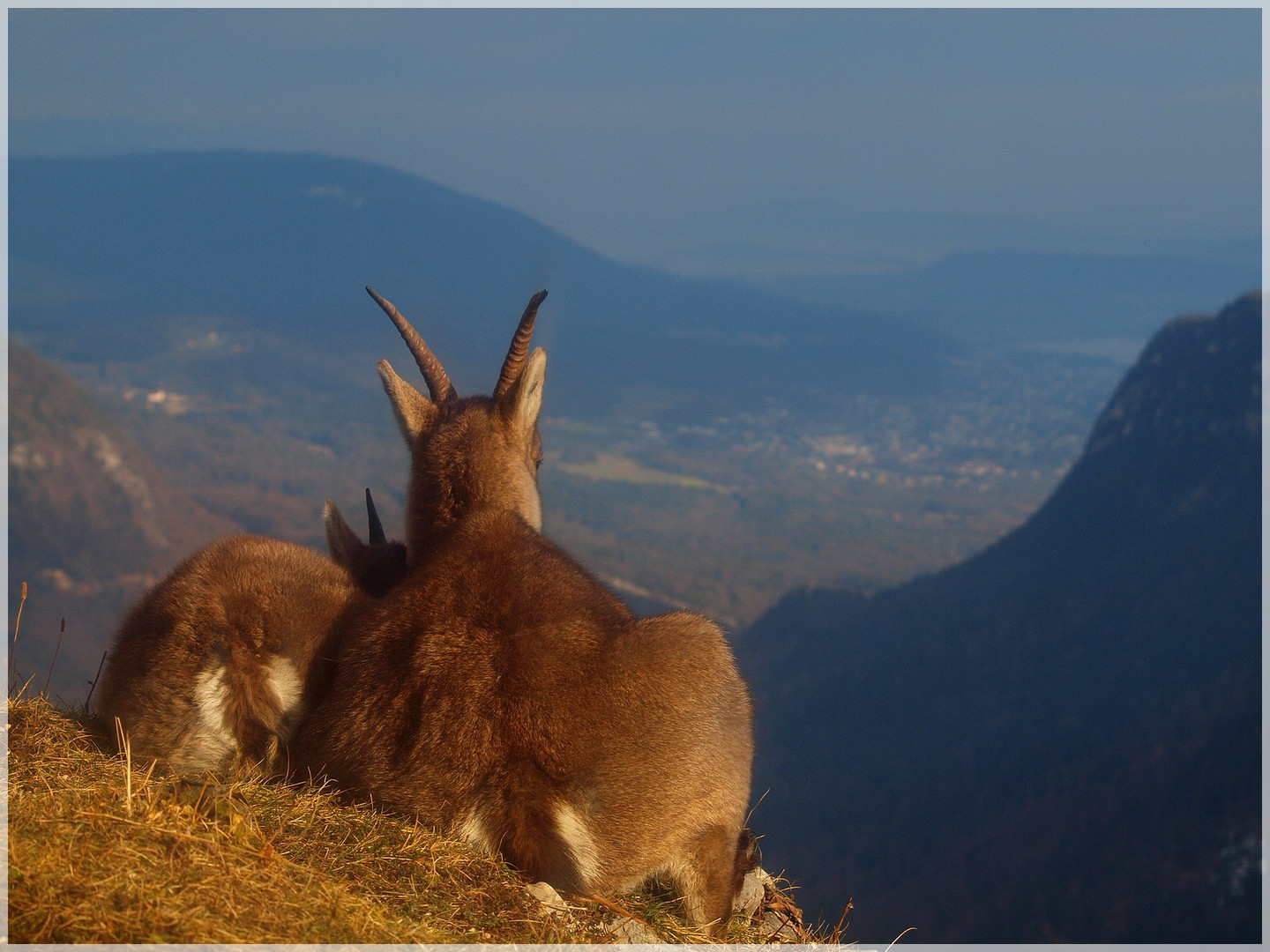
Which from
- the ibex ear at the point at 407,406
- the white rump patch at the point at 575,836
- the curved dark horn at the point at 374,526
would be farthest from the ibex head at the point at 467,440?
the white rump patch at the point at 575,836

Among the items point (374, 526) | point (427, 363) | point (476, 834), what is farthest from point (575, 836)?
point (427, 363)

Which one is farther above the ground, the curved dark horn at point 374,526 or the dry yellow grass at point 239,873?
the curved dark horn at point 374,526

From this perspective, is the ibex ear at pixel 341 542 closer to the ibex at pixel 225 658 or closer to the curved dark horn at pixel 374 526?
the curved dark horn at pixel 374 526

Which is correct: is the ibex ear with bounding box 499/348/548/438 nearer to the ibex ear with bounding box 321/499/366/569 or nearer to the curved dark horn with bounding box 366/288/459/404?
the curved dark horn with bounding box 366/288/459/404

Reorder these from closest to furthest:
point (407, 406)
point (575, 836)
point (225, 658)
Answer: point (575, 836) → point (225, 658) → point (407, 406)

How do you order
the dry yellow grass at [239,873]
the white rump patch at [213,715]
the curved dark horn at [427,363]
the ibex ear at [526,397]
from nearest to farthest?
the dry yellow grass at [239,873] → the white rump patch at [213,715] → the ibex ear at [526,397] → the curved dark horn at [427,363]

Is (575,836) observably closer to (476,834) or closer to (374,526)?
→ (476,834)

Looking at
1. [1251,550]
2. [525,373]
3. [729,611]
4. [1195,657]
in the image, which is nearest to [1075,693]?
[1195,657]

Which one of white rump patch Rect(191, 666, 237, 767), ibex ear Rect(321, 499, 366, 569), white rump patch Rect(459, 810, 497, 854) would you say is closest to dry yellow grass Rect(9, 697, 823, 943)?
white rump patch Rect(459, 810, 497, 854)
